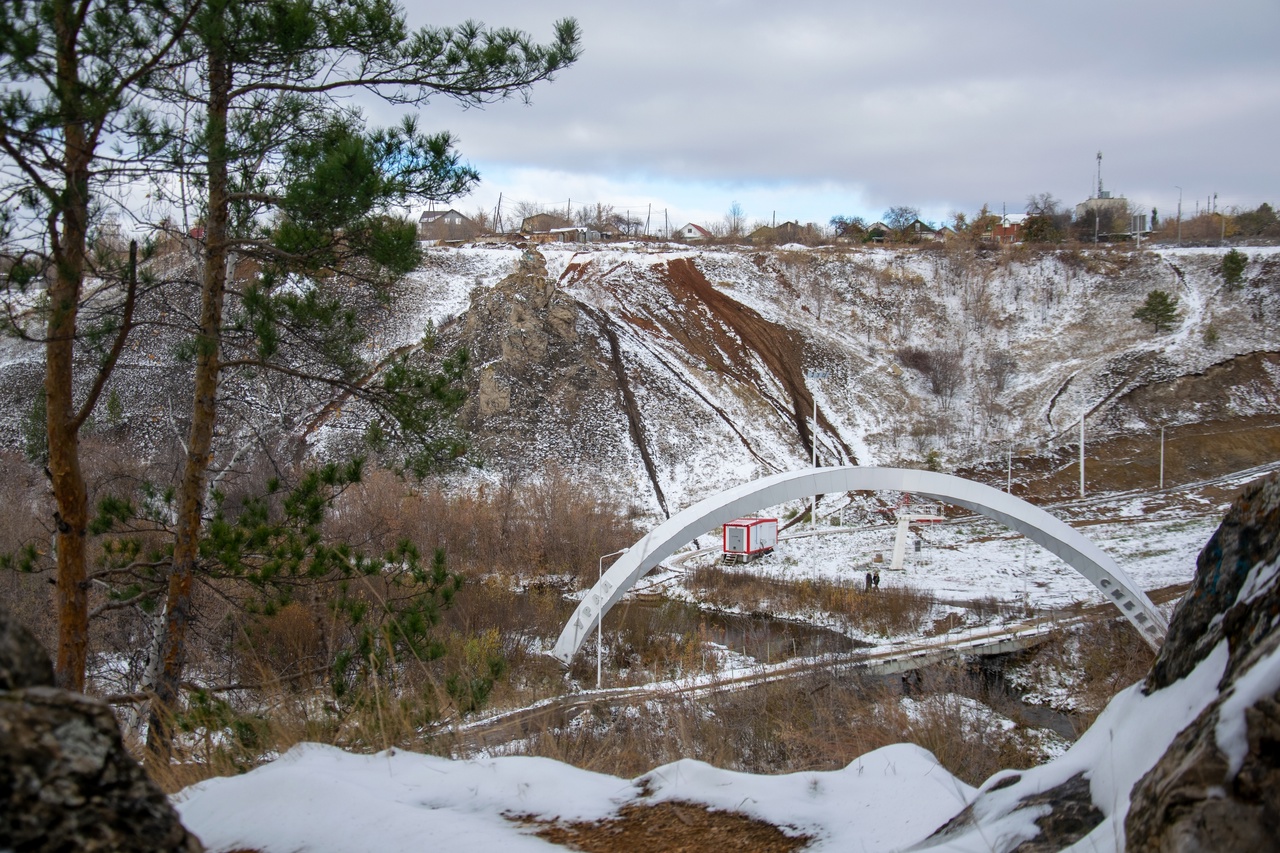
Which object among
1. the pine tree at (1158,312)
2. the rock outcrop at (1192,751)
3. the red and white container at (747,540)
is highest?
the pine tree at (1158,312)

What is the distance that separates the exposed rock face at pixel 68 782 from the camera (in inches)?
76.5

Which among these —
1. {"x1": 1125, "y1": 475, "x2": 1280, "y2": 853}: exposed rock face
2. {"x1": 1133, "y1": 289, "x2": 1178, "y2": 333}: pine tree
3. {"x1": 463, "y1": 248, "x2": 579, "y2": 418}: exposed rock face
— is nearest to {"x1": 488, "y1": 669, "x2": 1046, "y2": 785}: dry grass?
{"x1": 1125, "y1": 475, "x2": 1280, "y2": 853}: exposed rock face

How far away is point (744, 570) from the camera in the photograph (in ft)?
100

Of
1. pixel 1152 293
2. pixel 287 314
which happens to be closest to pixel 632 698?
pixel 287 314

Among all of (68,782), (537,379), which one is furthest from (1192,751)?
(537,379)

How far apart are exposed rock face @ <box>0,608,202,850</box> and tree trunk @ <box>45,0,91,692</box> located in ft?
16.4

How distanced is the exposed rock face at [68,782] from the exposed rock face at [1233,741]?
8.46ft

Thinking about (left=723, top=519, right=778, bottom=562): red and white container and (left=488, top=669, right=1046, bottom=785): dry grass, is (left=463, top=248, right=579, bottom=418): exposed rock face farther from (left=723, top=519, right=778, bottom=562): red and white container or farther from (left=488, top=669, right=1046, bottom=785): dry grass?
(left=488, top=669, right=1046, bottom=785): dry grass

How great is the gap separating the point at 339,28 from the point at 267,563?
477cm

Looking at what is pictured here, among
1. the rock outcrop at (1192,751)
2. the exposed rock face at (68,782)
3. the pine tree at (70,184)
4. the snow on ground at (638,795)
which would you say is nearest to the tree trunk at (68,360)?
the pine tree at (70,184)

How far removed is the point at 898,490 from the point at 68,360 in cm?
1542

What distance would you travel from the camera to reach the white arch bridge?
17766 mm

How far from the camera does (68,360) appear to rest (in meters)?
6.95

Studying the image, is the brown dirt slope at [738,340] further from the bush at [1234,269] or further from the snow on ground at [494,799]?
the snow on ground at [494,799]
